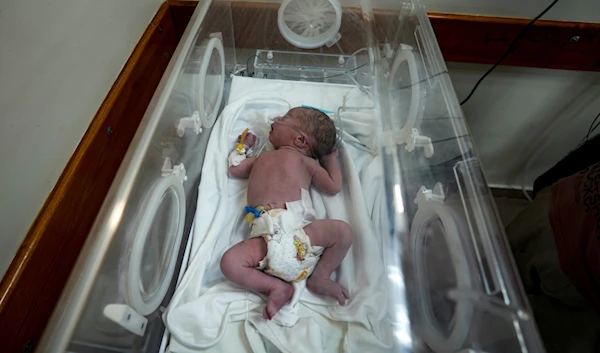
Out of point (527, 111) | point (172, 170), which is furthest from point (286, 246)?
point (527, 111)

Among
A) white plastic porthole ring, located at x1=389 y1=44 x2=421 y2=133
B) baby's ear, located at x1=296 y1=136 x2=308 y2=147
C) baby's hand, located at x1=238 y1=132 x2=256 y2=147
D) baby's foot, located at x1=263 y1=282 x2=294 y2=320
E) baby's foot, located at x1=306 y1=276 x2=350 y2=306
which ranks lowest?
baby's foot, located at x1=263 y1=282 x2=294 y2=320

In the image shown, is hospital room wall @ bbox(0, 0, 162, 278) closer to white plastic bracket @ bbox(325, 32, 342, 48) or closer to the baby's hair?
the baby's hair

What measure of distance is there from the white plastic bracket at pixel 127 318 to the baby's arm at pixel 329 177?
558mm

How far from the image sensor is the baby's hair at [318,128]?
3.56 feet

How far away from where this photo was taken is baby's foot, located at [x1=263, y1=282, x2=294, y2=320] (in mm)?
757

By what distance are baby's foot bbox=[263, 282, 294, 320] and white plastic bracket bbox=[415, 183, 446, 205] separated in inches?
14.3

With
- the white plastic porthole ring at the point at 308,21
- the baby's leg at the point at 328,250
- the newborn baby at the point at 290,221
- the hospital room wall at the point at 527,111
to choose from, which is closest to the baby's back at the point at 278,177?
the newborn baby at the point at 290,221

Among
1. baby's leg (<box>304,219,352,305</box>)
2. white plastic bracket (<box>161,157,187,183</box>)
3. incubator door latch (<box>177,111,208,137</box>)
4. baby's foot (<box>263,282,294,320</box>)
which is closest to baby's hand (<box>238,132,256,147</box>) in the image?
incubator door latch (<box>177,111,208,137</box>)

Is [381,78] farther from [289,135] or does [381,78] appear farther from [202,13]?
[202,13]

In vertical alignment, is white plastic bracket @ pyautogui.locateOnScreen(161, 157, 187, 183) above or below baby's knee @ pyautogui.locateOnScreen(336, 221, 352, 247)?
above

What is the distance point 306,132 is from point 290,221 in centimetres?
32

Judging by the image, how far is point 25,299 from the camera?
2.17 ft

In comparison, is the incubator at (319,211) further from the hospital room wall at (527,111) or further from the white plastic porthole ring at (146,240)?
the hospital room wall at (527,111)

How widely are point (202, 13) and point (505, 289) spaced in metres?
0.99
